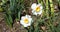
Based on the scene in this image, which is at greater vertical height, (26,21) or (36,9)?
(36,9)

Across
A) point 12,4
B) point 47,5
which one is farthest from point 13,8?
point 47,5

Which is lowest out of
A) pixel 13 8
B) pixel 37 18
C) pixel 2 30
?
pixel 2 30

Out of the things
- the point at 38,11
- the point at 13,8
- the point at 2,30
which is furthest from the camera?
the point at 2,30

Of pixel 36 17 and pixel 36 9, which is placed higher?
pixel 36 9

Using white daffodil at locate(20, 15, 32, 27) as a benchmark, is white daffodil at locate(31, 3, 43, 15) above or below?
above

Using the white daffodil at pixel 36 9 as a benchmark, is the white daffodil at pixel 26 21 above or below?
below

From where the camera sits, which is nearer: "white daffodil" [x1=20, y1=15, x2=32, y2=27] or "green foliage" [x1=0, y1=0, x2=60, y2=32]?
"white daffodil" [x1=20, y1=15, x2=32, y2=27]

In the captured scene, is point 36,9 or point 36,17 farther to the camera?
point 36,17

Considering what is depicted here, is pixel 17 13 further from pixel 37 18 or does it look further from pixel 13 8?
pixel 37 18

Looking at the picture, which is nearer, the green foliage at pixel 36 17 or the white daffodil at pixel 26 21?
the white daffodil at pixel 26 21

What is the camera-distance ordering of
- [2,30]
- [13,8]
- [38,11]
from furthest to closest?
[2,30] → [13,8] → [38,11]

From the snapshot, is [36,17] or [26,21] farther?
[36,17]
